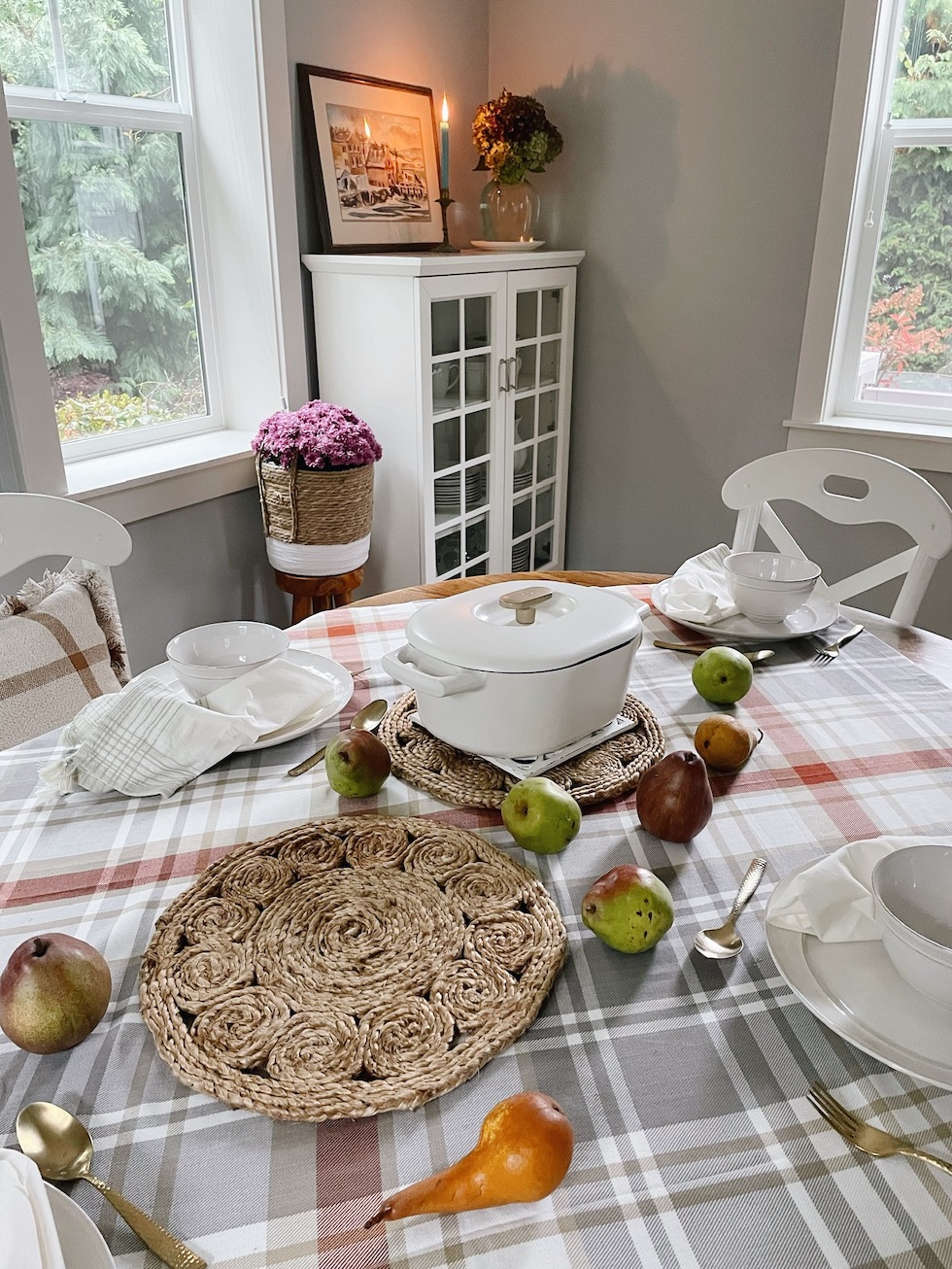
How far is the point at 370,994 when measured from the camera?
0.69 m

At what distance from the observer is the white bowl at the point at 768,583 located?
126 cm

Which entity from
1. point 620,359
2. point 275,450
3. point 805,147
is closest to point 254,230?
point 275,450

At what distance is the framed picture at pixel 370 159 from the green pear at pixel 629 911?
6.99 feet

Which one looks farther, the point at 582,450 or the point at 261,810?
the point at 582,450

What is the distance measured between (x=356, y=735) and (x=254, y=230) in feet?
5.87

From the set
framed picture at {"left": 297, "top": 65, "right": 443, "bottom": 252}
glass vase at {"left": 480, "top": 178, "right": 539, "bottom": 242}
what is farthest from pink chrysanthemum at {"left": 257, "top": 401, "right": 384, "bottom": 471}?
glass vase at {"left": 480, "top": 178, "right": 539, "bottom": 242}

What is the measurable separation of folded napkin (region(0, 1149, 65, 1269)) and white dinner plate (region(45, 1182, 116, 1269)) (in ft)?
0.09

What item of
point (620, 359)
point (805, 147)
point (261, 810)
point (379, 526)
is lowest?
point (379, 526)

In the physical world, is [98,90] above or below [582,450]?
above

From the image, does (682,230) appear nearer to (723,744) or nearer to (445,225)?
(445,225)

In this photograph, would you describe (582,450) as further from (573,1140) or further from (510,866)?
(573,1140)

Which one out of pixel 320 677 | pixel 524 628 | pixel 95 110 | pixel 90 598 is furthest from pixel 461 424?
pixel 524 628

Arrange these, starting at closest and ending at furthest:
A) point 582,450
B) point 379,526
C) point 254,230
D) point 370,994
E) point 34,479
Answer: point 370,994 < point 34,479 < point 254,230 < point 379,526 < point 582,450

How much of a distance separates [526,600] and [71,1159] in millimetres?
619
